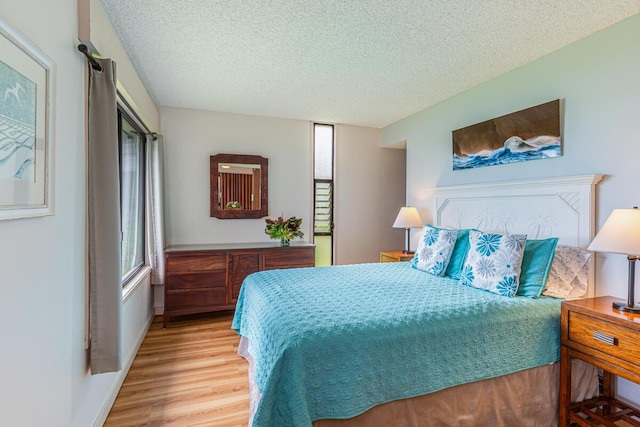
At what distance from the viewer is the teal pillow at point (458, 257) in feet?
8.79

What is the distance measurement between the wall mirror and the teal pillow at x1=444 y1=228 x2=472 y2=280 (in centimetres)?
249

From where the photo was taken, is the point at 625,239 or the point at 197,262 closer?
the point at 625,239

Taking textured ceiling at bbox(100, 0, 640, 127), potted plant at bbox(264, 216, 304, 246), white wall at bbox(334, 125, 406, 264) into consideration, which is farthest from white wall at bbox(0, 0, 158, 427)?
white wall at bbox(334, 125, 406, 264)

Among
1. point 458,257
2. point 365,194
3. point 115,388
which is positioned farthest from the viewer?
point 365,194

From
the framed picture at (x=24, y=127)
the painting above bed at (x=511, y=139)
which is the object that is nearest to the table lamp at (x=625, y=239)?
the painting above bed at (x=511, y=139)

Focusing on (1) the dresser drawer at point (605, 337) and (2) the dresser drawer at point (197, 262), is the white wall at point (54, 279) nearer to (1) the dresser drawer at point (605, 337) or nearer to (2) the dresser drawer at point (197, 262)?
(2) the dresser drawer at point (197, 262)

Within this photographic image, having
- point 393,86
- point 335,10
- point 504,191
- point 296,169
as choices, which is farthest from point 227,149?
point 504,191

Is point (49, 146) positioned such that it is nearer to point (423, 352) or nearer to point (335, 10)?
point (335, 10)

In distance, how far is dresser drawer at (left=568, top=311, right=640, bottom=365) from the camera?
1594mm

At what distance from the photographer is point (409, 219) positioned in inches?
152

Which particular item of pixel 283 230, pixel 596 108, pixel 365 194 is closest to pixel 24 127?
pixel 283 230

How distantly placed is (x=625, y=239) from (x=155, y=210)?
397 cm

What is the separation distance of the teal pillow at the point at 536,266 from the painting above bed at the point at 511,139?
0.76m

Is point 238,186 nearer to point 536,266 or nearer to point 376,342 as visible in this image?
point 376,342
